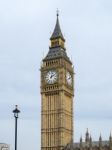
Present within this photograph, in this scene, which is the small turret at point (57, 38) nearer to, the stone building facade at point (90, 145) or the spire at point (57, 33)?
the spire at point (57, 33)

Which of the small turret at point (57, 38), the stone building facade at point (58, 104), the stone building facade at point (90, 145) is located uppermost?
the small turret at point (57, 38)

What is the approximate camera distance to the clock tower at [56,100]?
102 m

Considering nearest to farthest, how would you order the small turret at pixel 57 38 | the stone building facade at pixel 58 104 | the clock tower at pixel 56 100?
1. the stone building facade at pixel 58 104
2. the clock tower at pixel 56 100
3. the small turret at pixel 57 38

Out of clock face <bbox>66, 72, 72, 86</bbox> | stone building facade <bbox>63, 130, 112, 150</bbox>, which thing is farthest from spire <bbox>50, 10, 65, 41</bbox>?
stone building facade <bbox>63, 130, 112, 150</bbox>

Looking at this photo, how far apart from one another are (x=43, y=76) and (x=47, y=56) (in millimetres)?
5416

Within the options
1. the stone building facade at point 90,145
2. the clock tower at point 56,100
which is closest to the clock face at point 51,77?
the clock tower at point 56,100

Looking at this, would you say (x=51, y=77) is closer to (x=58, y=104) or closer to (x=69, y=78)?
(x=69, y=78)

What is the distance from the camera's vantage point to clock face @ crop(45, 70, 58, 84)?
105625mm

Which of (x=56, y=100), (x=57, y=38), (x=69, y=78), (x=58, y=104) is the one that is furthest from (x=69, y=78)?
(x=57, y=38)

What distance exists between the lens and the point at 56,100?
105 m

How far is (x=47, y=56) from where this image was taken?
360 ft

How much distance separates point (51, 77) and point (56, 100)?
551 centimetres

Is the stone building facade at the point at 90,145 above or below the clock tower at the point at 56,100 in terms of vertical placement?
below

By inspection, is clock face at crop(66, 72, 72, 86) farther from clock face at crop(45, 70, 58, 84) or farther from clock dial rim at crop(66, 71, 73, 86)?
clock face at crop(45, 70, 58, 84)
